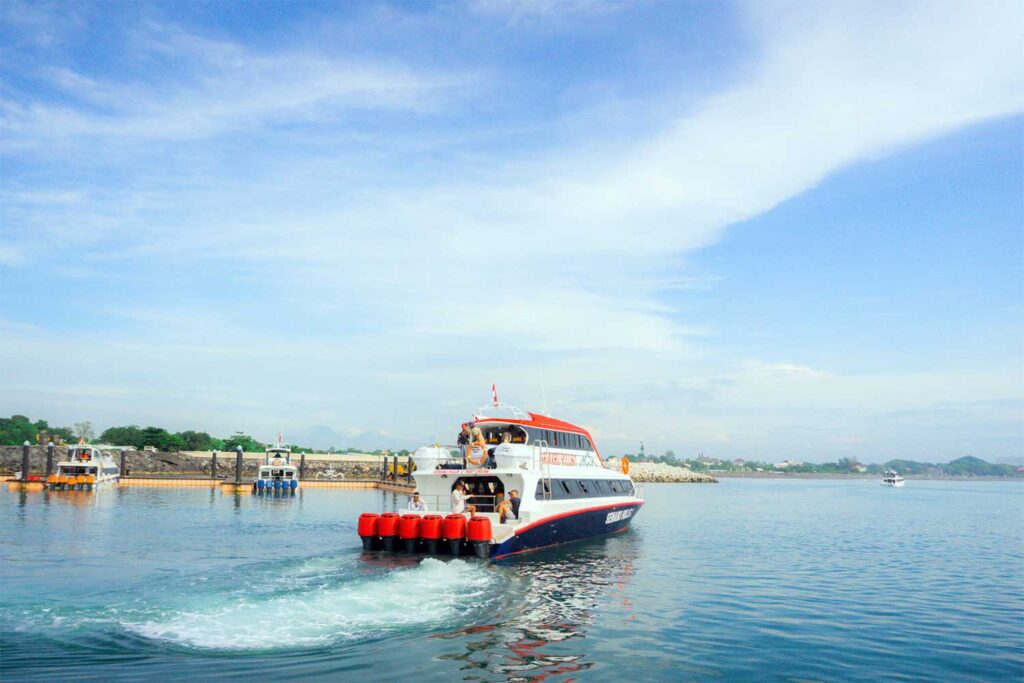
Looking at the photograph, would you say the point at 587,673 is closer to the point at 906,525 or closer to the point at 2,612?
the point at 2,612

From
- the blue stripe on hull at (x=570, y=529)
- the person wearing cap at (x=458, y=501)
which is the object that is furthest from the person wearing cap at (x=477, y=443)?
the blue stripe on hull at (x=570, y=529)

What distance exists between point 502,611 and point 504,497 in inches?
357

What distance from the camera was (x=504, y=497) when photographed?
25.9 m

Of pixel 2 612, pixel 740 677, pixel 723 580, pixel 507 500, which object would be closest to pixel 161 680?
pixel 2 612

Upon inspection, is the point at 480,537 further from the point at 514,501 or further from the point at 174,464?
the point at 174,464

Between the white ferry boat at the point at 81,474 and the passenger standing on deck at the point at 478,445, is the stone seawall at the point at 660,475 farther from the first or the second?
the passenger standing on deck at the point at 478,445

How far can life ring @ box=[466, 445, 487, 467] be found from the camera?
26328 millimetres

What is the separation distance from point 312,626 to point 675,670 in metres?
7.17

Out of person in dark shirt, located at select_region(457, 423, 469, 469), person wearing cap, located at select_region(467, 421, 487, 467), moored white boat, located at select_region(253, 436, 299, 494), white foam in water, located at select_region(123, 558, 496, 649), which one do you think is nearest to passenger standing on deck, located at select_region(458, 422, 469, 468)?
person in dark shirt, located at select_region(457, 423, 469, 469)

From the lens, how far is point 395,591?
57.5 feet

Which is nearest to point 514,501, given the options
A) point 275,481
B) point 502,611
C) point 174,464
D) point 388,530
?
point 388,530

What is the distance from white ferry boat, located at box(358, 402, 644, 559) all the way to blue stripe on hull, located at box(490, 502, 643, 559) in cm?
5

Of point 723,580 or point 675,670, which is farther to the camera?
point 723,580

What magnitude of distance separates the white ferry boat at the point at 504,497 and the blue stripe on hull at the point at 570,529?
0.18 ft
